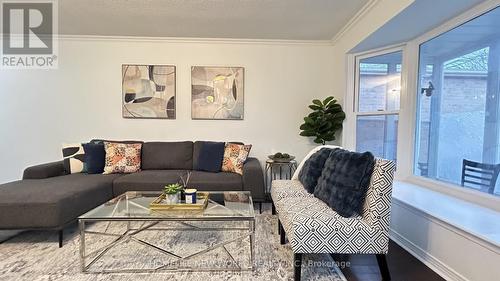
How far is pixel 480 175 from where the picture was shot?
231 centimetres

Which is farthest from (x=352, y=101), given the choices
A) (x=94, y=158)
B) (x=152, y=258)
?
(x=94, y=158)

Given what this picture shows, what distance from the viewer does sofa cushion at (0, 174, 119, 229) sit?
238 cm

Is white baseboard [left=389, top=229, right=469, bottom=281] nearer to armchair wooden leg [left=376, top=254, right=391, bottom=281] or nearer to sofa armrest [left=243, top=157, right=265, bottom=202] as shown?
armchair wooden leg [left=376, top=254, right=391, bottom=281]

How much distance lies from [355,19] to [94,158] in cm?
358

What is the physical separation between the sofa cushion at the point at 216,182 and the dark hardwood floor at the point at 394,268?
1392mm

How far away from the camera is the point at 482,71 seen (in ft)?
7.65

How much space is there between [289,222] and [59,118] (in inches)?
152

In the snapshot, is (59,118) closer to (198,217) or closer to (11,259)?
(11,259)

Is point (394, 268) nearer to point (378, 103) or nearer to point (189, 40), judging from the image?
point (378, 103)

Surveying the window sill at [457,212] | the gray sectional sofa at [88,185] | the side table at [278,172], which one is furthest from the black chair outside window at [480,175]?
the side table at [278,172]

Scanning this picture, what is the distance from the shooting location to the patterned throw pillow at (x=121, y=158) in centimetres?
358

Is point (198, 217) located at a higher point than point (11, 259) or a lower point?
higher

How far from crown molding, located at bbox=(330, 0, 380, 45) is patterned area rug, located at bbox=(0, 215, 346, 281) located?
2.47 m

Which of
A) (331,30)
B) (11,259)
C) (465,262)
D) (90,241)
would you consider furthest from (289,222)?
(331,30)
